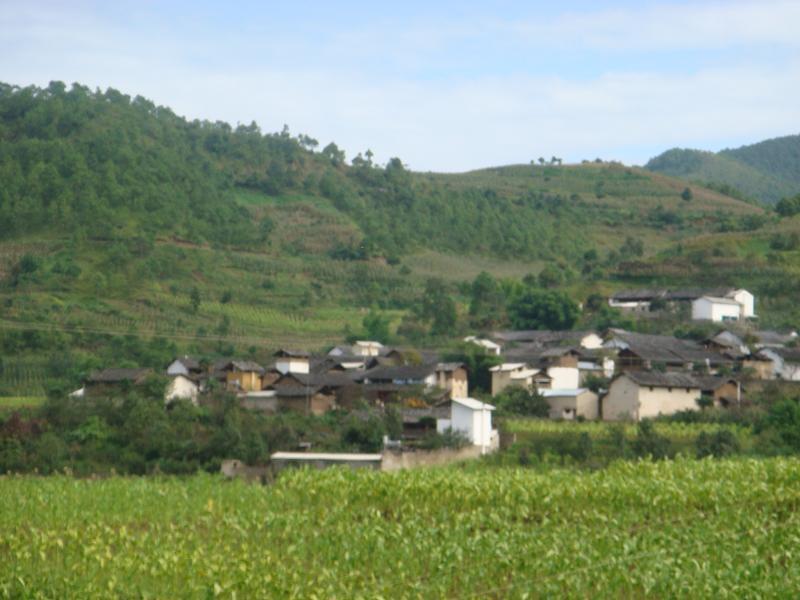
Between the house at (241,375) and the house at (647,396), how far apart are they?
9.42 metres

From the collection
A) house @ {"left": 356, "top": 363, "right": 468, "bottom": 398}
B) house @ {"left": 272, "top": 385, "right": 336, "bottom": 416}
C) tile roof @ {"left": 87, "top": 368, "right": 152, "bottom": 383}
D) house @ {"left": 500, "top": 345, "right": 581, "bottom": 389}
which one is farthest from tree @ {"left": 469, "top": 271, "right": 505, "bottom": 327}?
tile roof @ {"left": 87, "top": 368, "right": 152, "bottom": 383}

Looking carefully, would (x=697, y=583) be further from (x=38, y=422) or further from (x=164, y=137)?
(x=164, y=137)

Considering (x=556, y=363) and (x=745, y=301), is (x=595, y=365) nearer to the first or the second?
(x=556, y=363)

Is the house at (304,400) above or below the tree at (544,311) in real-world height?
below

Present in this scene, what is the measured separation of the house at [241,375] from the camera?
37562 mm

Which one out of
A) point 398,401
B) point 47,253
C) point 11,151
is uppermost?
point 11,151

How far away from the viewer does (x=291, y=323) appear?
4941cm

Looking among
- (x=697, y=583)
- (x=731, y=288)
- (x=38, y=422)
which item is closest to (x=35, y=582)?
(x=697, y=583)

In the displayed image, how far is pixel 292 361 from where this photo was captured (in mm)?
39531

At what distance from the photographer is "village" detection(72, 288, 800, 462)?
1332 inches

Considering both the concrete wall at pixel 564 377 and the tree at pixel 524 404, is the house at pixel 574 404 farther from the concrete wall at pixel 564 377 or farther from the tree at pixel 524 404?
the concrete wall at pixel 564 377

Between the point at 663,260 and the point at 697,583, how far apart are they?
4418 centimetres

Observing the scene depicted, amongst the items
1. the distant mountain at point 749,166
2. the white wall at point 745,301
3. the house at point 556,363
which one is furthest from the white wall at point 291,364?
the distant mountain at point 749,166

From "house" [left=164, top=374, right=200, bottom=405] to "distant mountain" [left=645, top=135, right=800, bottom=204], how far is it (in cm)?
10582
